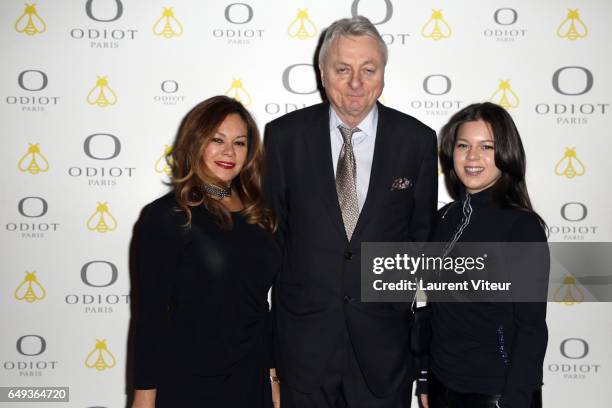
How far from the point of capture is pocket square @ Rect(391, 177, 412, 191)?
194 centimetres

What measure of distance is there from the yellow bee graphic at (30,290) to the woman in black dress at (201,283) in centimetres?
134

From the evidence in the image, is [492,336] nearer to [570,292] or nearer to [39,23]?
[570,292]

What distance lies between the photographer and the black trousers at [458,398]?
1734 millimetres

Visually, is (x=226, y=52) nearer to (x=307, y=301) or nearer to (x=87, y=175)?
(x=87, y=175)

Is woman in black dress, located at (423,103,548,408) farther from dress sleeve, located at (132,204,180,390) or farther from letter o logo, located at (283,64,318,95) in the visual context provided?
dress sleeve, located at (132,204,180,390)

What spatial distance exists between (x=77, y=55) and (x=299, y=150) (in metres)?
1.51

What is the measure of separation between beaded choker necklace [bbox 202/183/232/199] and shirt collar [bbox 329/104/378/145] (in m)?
0.52

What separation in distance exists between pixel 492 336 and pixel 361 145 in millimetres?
889

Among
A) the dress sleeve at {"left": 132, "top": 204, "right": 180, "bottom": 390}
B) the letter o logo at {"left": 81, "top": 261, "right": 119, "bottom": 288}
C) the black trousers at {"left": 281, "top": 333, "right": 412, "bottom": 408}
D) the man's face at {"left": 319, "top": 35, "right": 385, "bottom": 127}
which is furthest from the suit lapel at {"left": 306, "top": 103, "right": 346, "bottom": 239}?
the letter o logo at {"left": 81, "top": 261, "right": 119, "bottom": 288}

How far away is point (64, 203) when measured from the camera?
271cm

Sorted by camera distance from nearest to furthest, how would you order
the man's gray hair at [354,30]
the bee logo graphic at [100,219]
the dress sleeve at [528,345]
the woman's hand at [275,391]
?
the dress sleeve at [528,345] → the man's gray hair at [354,30] → the woman's hand at [275,391] → the bee logo graphic at [100,219]

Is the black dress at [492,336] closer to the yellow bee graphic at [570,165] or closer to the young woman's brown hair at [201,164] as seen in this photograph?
the young woman's brown hair at [201,164]

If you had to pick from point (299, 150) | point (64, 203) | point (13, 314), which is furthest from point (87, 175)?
point (299, 150)

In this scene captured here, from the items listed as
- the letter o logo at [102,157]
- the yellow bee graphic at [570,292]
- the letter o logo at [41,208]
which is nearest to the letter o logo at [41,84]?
the letter o logo at [102,157]
